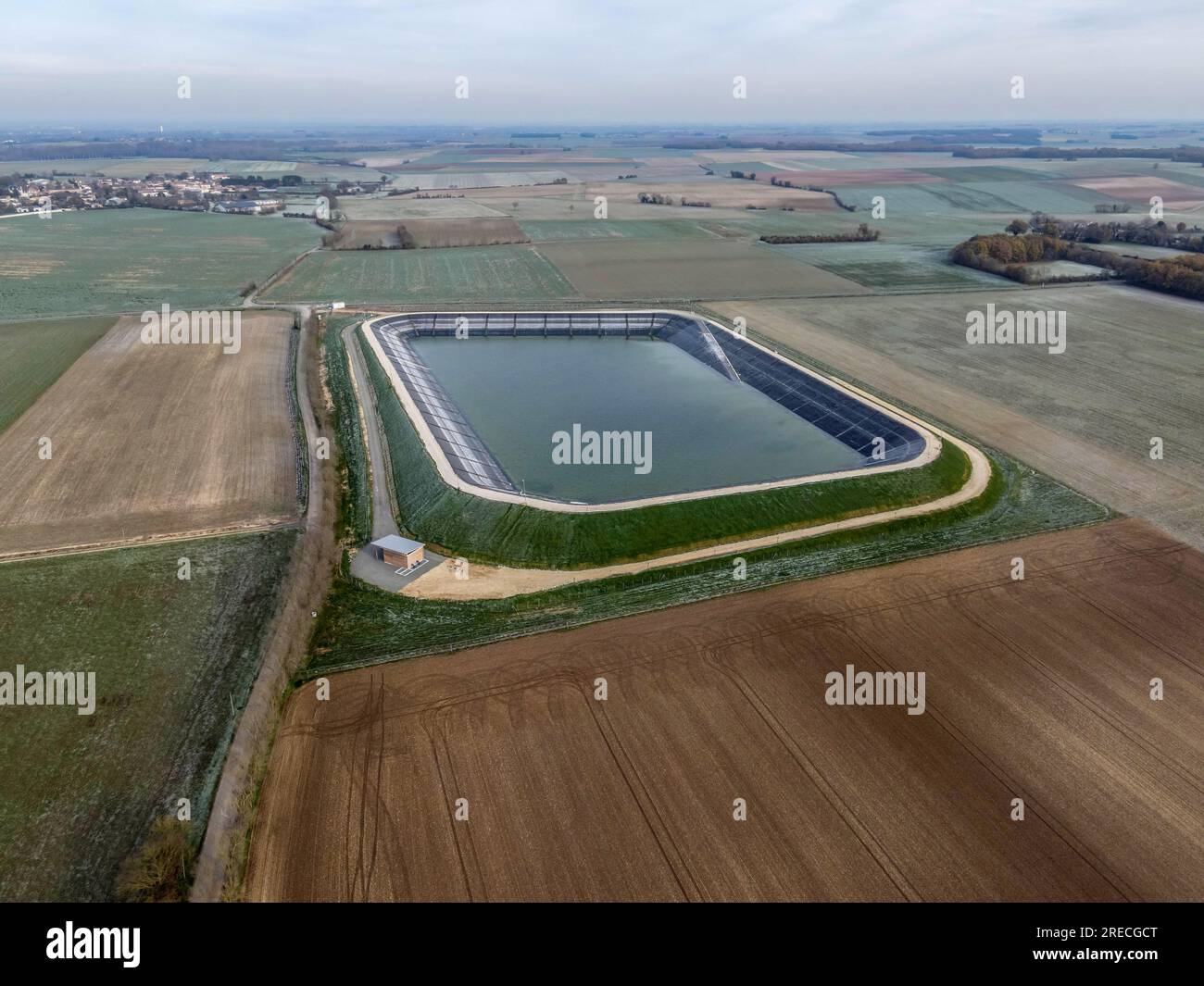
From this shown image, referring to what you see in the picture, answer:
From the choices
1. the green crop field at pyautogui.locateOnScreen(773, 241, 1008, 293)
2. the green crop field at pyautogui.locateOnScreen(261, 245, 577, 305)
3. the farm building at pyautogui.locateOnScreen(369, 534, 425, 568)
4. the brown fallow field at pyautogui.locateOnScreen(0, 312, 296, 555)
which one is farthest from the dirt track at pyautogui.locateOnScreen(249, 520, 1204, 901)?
the green crop field at pyautogui.locateOnScreen(773, 241, 1008, 293)

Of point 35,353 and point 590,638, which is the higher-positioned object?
point 35,353

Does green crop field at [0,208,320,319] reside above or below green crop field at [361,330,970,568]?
above

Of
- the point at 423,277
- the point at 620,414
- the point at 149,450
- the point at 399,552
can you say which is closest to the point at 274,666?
the point at 399,552

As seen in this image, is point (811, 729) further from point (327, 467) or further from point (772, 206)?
point (772, 206)

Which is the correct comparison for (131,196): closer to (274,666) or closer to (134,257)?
(134,257)

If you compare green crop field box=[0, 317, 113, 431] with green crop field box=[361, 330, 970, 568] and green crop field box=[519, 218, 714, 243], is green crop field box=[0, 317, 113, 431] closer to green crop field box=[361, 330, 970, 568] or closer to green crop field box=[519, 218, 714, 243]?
green crop field box=[361, 330, 970, 568]

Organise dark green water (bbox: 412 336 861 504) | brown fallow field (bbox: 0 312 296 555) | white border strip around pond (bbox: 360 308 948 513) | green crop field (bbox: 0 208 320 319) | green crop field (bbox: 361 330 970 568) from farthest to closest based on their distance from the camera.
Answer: green crop field (bbox: 0 208 320 319) < dark green water (bbox: 412 336 861 504) < white border strip around pond (bbox: 360 308 948 513) < brown fallow field (bbox: 0 312 296 555) < green crop field (bbox: 361 330 970 568)
